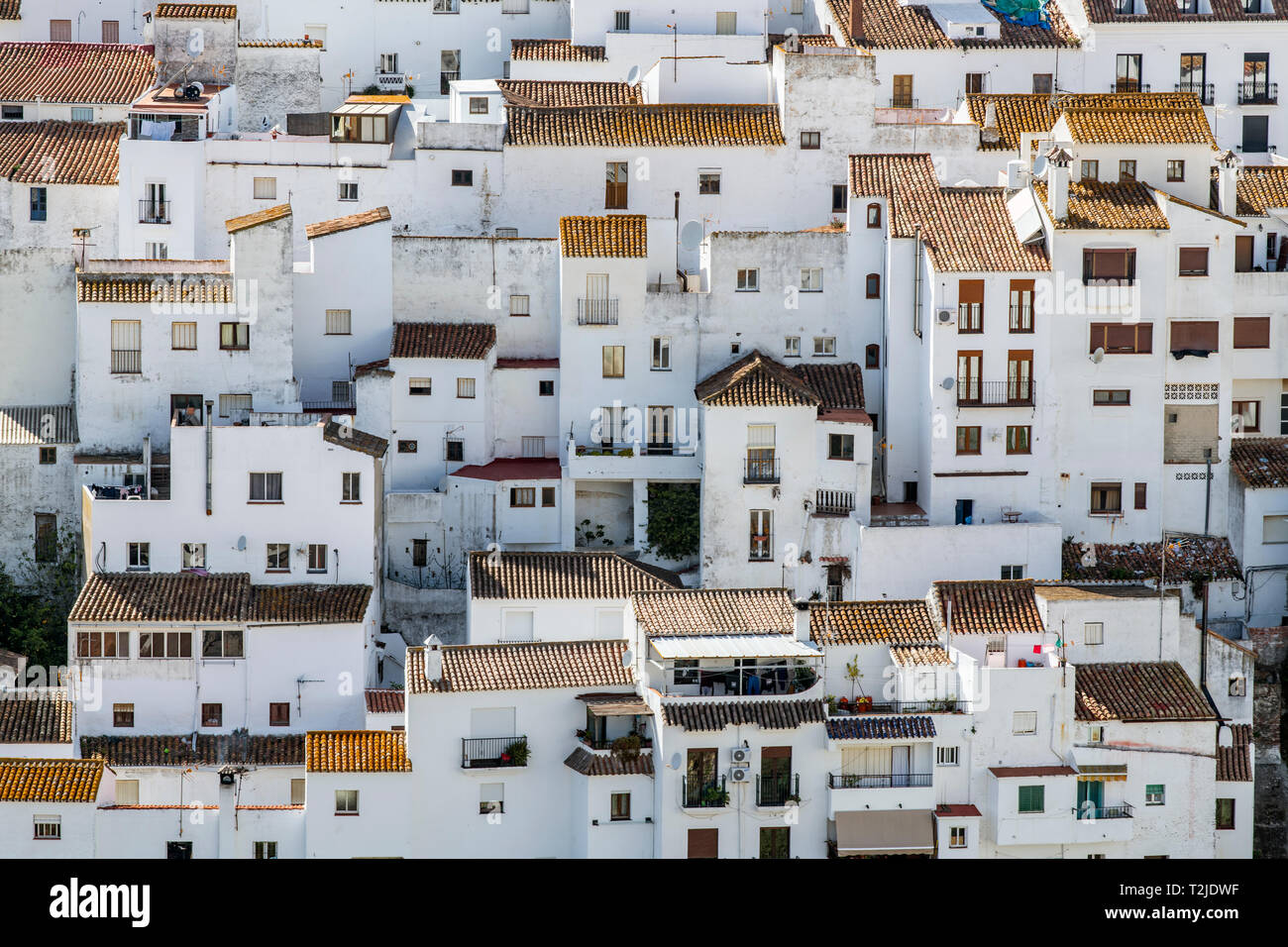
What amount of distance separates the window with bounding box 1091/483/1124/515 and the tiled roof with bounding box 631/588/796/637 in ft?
33.4

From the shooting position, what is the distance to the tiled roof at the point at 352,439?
45.4 m

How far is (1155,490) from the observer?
49094 millimetres

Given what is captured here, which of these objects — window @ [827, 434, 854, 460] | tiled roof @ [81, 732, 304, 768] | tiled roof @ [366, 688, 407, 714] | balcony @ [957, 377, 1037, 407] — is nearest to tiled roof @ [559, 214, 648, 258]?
window @ [827, 434, 854, 460]

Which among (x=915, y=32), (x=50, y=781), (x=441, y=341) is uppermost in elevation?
(x=915, y=32)

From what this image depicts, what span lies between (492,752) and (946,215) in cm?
1880

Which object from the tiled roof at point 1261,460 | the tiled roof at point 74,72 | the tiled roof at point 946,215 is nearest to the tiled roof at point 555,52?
the tiled roof at point 946,215

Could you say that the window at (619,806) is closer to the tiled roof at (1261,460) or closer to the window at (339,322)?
the window at (339,322)

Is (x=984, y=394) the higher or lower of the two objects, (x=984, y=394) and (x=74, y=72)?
the lower

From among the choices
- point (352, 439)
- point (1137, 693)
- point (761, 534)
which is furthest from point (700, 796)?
point (352, 439)

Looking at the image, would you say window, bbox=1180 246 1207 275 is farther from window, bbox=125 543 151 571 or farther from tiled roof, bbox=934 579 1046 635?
window, bbox=125 543 151 571

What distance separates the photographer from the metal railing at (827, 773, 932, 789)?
133ft

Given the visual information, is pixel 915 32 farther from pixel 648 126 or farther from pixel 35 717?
pixel 35 717

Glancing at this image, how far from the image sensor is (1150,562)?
4869cm

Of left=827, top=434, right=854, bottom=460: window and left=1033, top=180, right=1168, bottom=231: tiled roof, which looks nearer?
left=827, top=434, right=854, bottom=460: window
